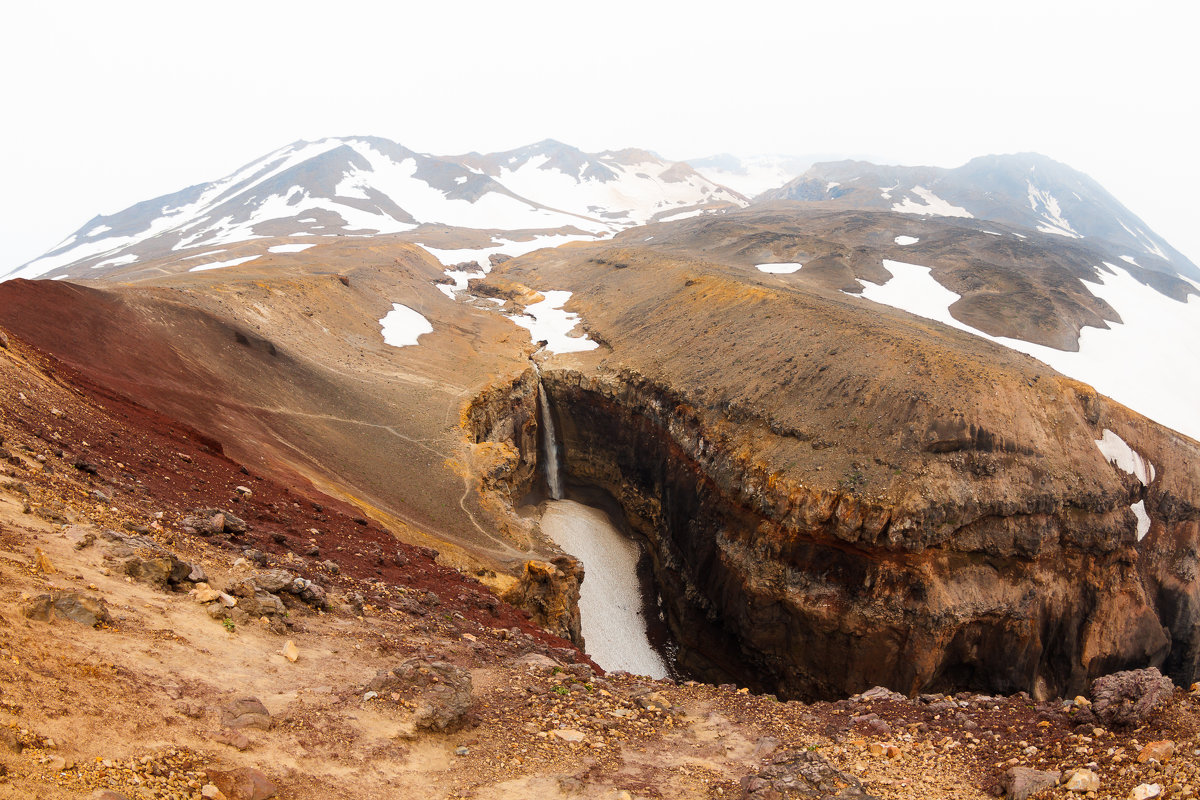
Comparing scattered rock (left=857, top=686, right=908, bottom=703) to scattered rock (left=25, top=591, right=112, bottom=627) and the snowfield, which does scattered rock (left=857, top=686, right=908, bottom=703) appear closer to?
scattered rock (left=25, top=591, right=112, bottom=627)

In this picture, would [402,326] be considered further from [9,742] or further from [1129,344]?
[1129,344]

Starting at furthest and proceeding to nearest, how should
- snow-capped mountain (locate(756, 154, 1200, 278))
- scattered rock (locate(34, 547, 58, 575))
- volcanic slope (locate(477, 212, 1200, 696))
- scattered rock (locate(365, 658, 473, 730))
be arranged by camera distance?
snow-capped mountain (locate(756, 154, 1200, 278)) → volcanic slope (locate(477, 212, 1200, 696)) → scattered rock (locate(365, 658, 473, 730)) → scattered rock (locate(34, 547, 58, 575))

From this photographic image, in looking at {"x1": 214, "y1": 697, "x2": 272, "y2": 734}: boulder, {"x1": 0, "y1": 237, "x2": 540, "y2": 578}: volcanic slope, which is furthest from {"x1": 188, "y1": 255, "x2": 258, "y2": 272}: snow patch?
{"x1": 214, "y1": 697, "x2": 272, "y2": 734}: boulder

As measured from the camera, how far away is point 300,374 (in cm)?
2567

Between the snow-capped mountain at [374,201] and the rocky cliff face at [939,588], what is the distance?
8007cm

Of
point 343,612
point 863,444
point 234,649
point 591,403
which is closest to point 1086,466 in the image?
point 863,444

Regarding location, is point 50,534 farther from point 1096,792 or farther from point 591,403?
point 591,403

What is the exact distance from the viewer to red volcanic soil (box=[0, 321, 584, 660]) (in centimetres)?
988

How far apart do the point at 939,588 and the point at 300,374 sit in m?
27.7

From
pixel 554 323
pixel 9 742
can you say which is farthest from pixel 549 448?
pixel 9 742

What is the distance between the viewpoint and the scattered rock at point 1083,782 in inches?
261

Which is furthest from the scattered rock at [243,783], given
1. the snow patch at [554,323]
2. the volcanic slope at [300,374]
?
the snow patch at [554,323]

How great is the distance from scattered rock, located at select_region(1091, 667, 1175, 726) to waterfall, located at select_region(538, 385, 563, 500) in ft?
85.8

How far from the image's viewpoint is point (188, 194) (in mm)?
132500
